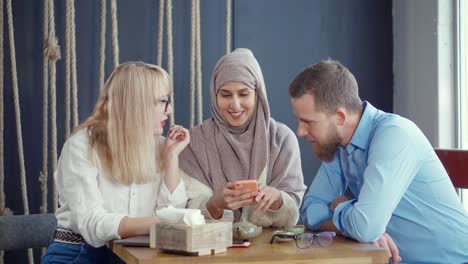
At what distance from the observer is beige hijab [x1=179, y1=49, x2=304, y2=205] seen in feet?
10.1

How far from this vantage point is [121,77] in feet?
9.27

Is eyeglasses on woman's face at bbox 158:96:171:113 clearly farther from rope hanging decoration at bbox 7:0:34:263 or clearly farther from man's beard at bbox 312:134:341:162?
rope hanging decoration at bbox 7:0:34:263

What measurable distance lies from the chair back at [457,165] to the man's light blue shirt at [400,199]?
0.38 metres

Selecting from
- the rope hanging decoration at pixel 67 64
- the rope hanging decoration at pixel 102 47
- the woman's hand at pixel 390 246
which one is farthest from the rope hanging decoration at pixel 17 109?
the woman's hand at pixel 390 246

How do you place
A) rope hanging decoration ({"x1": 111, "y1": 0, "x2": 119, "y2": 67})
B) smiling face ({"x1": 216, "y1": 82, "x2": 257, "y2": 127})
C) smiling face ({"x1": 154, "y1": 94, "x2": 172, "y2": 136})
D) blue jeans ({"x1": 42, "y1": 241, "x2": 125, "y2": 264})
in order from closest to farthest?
blue jeans ({"x1": 42, "y1": 241, "x2": 125, "y2": 264}) → smiling face ({"x1": 154, "y1": 94, "x2": 172, "y2": 136}) → smiling face ({"x1": 216, "y1": 82, "x2": 257, "y2": 127}) → rope hanging decoration ({"x1": 111, "y1": 0, "x2": 119, "y2": 67})

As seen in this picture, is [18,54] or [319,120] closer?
[319,120]

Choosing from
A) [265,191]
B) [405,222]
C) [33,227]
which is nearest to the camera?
[405,222]

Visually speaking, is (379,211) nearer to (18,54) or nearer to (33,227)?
(33,227)

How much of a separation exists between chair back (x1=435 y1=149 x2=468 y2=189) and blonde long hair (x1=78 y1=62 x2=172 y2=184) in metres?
1.05

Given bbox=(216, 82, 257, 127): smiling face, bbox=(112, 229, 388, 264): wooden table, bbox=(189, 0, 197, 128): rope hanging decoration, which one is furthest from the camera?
bbox=(189, 0, 197, 128): rope hanging decoration

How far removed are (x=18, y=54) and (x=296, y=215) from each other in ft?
5.07

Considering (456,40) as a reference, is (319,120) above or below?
below

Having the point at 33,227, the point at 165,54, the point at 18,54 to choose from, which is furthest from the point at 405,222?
the point at 18,54

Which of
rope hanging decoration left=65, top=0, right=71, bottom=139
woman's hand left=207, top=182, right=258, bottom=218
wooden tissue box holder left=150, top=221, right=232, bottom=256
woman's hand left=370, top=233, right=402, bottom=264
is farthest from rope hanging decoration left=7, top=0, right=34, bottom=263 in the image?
woman's hand left=370, top=233, right=402, bottom=264
